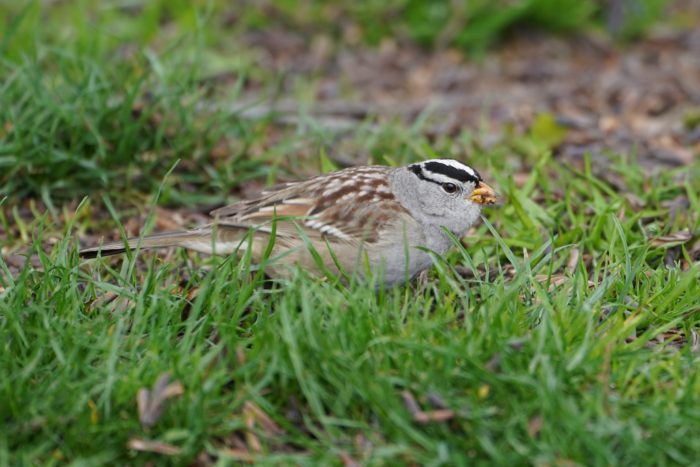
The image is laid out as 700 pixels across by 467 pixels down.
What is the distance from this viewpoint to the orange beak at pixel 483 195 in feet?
15.9

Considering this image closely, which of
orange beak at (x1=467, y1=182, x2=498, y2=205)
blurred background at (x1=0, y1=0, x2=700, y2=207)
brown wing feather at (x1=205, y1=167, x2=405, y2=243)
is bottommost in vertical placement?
blurred background at (x1=0, y1=0, x2=700, y2=207)

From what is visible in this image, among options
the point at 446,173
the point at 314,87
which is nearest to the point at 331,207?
the point at 446,173

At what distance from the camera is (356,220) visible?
4801 millimetres

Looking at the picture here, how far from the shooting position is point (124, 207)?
19.6 ft

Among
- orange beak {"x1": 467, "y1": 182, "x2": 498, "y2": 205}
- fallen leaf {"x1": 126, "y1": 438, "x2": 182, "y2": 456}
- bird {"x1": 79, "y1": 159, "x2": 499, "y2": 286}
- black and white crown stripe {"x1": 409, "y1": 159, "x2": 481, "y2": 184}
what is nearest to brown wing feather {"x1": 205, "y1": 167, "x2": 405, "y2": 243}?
bird {"x1": 79, "y1": 159, "x2": 499, "y2": 286}

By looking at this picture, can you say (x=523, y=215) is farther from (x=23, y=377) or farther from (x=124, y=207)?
(x=23, y=377)

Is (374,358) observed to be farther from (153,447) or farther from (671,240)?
(671,240)

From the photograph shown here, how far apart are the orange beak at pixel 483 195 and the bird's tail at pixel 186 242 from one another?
3.71 ft

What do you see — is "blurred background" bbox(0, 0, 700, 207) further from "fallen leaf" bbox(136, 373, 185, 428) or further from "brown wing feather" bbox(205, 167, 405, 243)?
"fallen leaf" bbox(136, 373, 185, 428)

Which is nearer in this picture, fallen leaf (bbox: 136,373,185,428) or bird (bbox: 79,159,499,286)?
fallen leaf (bbox: 136,373,185,428)

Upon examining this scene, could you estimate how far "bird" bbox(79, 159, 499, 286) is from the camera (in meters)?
4.68

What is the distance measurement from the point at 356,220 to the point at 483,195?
2.06 feet

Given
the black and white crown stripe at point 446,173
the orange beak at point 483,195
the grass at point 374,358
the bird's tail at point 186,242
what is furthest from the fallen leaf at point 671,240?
the bird's tail at point 186,242

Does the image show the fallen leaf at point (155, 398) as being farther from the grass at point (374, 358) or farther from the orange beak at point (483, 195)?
the orange beak at point (483, 195)
